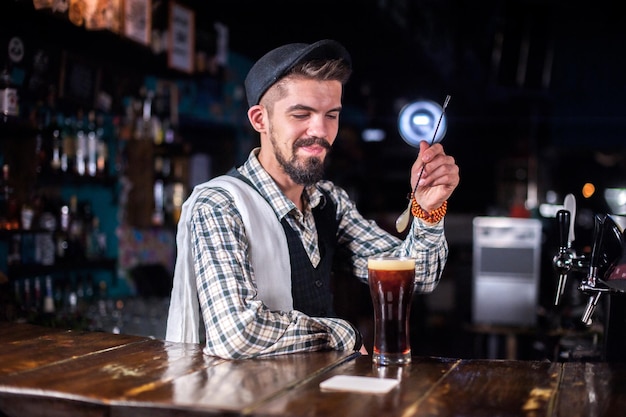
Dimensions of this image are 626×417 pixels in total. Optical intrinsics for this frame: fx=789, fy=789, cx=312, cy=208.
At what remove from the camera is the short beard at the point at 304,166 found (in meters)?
2.31

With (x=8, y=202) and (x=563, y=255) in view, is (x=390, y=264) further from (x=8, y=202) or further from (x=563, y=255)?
(x=8, y=202)

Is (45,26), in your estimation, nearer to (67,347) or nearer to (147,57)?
(147,57)

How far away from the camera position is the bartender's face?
2.29 meters

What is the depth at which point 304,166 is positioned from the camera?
7.65 ft

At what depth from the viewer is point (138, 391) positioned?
1579mm

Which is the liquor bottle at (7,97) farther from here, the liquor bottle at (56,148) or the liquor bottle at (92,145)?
the liquor bottle at (92,145)

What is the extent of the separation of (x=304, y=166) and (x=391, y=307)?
2.00 ft

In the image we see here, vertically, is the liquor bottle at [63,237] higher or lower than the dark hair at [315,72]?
lower

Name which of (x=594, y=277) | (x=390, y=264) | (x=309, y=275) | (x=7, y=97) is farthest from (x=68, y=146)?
(x=594, y=277)

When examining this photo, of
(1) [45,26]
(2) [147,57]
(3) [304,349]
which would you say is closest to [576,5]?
(2) [147,57]

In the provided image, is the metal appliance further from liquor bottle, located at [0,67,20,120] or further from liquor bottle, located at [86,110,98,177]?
liquor bottle, located at [0,67,20,120]

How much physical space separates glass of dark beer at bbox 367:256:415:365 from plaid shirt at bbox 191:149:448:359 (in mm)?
220

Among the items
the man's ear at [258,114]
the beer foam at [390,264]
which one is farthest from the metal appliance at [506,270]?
the beer foam at [390,264]

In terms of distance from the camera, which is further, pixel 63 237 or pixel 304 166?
pixel 63 237
